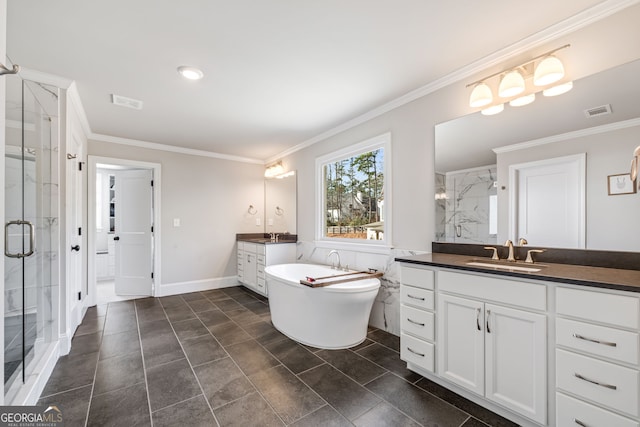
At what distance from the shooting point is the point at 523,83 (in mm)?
1896

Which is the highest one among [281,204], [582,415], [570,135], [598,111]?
[598,111]

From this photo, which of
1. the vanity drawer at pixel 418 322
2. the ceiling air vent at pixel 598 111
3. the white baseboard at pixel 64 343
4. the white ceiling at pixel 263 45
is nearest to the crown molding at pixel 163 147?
the white ceiling at pixel 263 45

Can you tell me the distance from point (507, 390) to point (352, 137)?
2768 mm

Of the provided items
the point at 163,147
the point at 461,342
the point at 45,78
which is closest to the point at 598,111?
the point at 461,342

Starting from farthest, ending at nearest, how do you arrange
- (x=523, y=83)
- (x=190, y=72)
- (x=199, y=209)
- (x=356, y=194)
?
1. (x=199, y=209)
2. (x=356, y=194)
3. (x=190, y=72)
4. (x=523, y=83)

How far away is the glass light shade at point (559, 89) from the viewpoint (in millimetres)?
1748

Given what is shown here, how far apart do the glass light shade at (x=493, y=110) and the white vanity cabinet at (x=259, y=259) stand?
306cm

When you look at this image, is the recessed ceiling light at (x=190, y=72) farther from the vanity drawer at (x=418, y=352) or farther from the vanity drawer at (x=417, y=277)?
the vanity drawer at (x=418, y=352)

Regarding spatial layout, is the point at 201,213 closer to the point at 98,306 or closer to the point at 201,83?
the point at 98,306

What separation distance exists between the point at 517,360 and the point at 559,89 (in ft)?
5.59

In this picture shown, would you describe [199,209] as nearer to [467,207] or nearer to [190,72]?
[190,72]

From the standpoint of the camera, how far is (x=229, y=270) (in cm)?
492

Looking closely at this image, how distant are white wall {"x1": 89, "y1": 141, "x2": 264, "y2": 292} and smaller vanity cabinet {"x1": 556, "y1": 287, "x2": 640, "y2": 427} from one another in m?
4.54

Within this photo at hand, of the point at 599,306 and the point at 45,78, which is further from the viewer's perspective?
the point at 45,78
